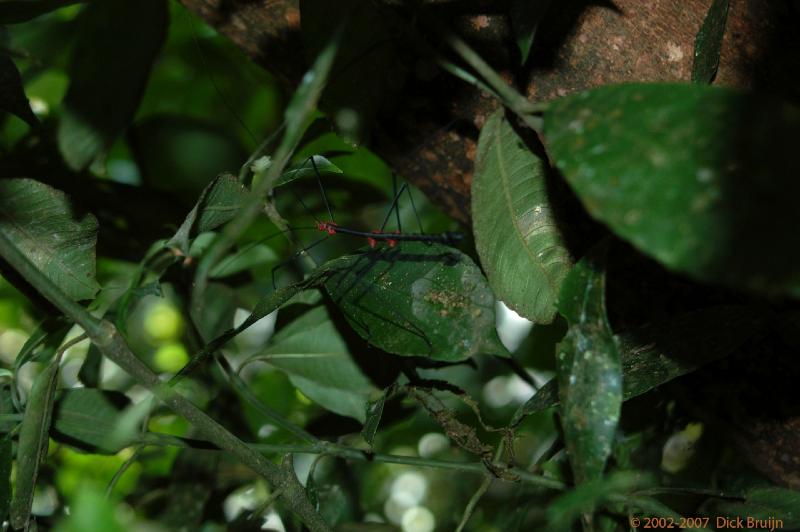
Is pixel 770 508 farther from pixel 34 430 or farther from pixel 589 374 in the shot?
pixel 34 430

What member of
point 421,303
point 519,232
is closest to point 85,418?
point 421,303

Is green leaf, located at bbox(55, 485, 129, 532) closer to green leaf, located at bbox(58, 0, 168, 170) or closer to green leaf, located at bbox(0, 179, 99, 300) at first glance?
green leaf, located at bbox(0, 179, 99, 300)

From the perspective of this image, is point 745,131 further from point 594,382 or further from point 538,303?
point 538,303

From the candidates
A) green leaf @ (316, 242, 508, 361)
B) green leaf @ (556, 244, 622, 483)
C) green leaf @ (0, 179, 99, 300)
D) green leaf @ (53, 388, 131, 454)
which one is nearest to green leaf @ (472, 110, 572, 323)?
green leaf @ (316, 242, 508, 361)

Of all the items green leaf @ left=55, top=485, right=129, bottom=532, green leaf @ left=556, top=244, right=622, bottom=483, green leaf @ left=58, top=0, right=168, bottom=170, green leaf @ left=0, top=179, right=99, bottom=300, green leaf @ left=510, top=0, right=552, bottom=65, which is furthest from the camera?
green leaf @ left=58, top=0, right=168, bottom=170

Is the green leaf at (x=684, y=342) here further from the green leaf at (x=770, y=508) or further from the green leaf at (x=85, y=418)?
the green leaf at (x=85, y=418)
